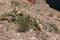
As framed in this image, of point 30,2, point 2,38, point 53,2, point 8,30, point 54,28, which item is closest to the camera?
point 2,38

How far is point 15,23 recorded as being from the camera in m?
8.79

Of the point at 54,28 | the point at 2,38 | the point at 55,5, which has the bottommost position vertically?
the point at 55,5

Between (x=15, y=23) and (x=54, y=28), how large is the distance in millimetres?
2418

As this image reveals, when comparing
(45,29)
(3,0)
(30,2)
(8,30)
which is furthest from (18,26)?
(30,2)

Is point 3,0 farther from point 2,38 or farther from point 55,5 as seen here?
point 55,5

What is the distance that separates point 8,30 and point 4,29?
152 mm

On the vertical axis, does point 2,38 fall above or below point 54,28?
above

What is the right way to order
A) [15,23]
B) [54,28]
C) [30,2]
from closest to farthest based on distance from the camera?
1. [15,23]
2. [54,28]
3. [30,2]

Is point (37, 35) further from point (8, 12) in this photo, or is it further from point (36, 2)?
point (36, 2)

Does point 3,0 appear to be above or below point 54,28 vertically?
above

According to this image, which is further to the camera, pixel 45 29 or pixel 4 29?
pixel 45 29

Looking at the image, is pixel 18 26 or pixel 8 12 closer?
pixel 18 26

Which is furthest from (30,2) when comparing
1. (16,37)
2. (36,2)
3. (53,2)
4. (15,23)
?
(16,37)

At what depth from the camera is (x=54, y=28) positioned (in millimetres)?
10461
